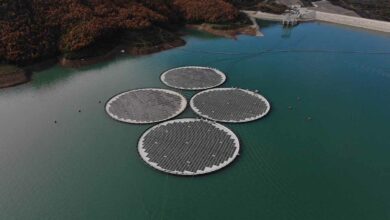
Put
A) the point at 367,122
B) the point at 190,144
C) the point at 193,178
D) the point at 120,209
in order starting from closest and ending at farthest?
the point at 120,209
the point at 193,178
the point at 190,144
the point at 367,122

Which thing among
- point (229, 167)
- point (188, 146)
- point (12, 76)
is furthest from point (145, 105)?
point (12, 76)

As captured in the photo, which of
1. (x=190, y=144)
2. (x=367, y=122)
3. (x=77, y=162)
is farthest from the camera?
(x=367, y=122)

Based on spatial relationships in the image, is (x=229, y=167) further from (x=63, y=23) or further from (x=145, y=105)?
(x=63, y=23)

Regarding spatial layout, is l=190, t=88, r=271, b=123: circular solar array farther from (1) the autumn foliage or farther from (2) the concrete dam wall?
(2) the concrete dam wall

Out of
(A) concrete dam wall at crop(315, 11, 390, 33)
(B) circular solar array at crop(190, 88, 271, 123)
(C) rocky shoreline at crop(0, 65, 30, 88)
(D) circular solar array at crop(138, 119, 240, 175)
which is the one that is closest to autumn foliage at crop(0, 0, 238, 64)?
(C) rocky shoreline at crop(0, 65, 30, 88)

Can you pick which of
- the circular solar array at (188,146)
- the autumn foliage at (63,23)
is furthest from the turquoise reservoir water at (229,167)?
the autumn foliage at (63,23)

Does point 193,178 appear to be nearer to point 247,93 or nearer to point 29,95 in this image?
point 247,93

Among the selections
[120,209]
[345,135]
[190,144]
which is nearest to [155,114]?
[190,144]
